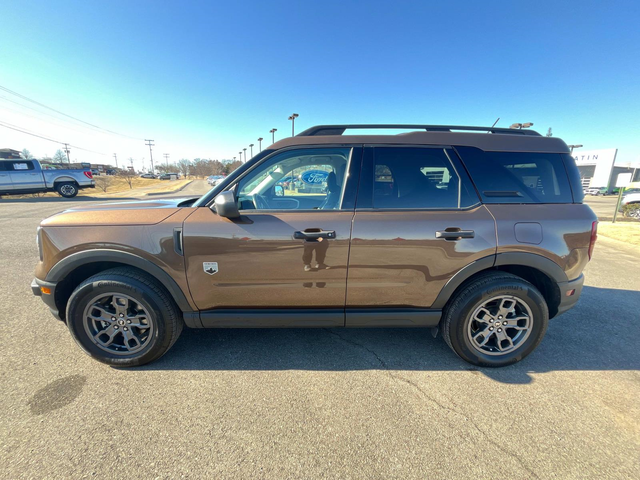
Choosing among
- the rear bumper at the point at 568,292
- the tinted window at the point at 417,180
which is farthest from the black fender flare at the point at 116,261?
the rear bumper at the point at 568,292

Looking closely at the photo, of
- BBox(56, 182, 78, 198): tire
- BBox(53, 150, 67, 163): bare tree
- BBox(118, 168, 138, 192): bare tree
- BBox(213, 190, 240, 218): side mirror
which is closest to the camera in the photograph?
BBox(213, 190, 240, 218): side mirror

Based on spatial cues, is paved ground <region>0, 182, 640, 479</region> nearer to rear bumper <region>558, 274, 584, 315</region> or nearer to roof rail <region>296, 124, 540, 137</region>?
rear bumper <region>558, 274, 584, 315</region>

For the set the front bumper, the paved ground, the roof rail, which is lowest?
the paved ground

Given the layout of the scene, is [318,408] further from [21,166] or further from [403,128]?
[21,166]

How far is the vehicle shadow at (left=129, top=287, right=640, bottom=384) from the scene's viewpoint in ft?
8.14

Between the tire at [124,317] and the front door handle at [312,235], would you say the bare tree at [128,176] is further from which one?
the front door handle at [312,235]

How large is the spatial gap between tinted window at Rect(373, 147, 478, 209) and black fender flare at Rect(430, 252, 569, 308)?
506 millimetres

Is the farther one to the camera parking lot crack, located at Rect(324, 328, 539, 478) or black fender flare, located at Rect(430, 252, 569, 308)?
black fender flare, located at Rect(430, 252, 569, 308)

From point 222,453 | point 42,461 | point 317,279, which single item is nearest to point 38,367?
point 42,461

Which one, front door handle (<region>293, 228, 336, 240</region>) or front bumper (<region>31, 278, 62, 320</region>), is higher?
front door handle (<region>293, 228, 336, 240</region>)

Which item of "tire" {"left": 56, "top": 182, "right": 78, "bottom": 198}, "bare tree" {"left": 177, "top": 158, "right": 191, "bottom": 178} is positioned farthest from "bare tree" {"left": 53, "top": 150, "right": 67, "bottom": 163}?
"tire" {"left": 56, "top": 182, "right": 78, "bottom": 198}

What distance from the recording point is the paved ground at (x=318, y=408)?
1644 mm

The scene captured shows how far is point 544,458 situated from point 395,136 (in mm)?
2446

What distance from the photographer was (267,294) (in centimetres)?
235
